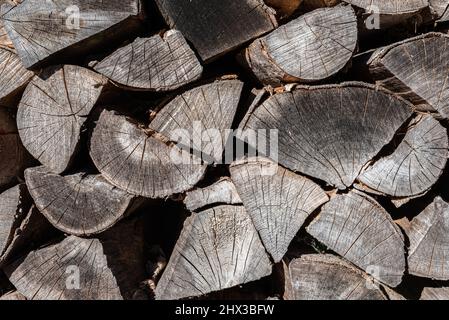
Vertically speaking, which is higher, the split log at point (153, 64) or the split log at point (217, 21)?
the split log at point (217, 21)

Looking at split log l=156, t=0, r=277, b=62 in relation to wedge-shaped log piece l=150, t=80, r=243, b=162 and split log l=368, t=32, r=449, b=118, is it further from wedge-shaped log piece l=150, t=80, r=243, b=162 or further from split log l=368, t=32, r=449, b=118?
split log l=368, t=32, r=449, b=118

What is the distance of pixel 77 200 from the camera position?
255cm

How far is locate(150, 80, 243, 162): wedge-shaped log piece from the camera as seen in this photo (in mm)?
2410

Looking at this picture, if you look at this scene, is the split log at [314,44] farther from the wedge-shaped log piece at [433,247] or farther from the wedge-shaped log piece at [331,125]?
the wedge-shaped log piece at [433,247]

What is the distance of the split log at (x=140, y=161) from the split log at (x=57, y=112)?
11 cm

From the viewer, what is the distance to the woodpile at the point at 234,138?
2352 mm

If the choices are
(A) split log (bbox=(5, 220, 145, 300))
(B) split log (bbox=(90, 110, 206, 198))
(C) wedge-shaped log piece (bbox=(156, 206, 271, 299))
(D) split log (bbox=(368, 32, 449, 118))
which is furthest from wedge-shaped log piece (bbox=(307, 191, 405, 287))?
(A) split log (bbox=(5, 220, 145, 300))

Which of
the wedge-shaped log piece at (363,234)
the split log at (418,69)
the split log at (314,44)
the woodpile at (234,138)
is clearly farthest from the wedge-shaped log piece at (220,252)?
the split log at (418,69)

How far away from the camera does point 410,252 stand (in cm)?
260

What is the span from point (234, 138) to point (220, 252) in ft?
1.88

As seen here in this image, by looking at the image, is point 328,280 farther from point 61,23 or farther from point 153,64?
point 61,23

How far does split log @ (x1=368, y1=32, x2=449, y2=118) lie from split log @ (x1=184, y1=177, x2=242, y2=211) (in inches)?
34.6

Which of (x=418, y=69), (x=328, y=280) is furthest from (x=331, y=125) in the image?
(x=328, y=280)

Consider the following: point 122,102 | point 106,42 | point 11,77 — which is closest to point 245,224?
point 122,102
